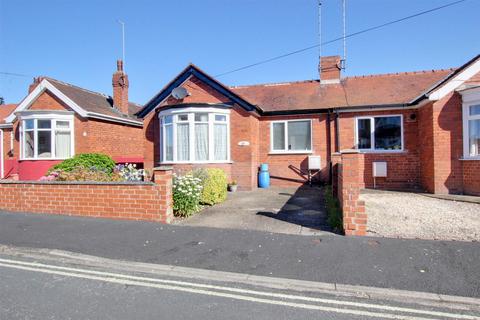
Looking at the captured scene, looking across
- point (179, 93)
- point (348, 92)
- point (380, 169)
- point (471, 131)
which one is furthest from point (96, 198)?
point (348, 92)

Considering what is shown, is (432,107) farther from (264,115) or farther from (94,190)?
(94,190)

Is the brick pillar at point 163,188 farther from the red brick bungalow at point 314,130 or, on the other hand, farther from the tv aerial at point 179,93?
the tv aerial at point 179,93

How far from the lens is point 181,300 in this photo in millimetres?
3646

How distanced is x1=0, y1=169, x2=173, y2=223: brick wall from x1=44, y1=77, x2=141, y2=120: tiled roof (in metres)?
8.27

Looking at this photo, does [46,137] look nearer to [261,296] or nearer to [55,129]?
[55,129]

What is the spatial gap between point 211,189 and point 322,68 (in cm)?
1018

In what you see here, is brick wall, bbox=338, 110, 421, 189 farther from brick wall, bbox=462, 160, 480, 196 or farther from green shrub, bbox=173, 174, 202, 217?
green shrub, bbox=173, 174, 202, 217

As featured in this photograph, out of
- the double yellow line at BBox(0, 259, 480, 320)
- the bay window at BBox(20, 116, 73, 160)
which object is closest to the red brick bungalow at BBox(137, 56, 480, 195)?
the bay window at BBox(20, 116, 73, 160)

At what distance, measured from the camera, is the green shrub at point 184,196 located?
7910mm

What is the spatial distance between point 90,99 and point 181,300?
17672mm

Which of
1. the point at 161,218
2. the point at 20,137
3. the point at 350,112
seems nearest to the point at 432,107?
the point at 350,112

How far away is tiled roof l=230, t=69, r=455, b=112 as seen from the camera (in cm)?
1338

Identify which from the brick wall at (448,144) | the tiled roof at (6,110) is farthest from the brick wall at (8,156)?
the brick wall at (448,144)

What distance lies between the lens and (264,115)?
47.1 ft
